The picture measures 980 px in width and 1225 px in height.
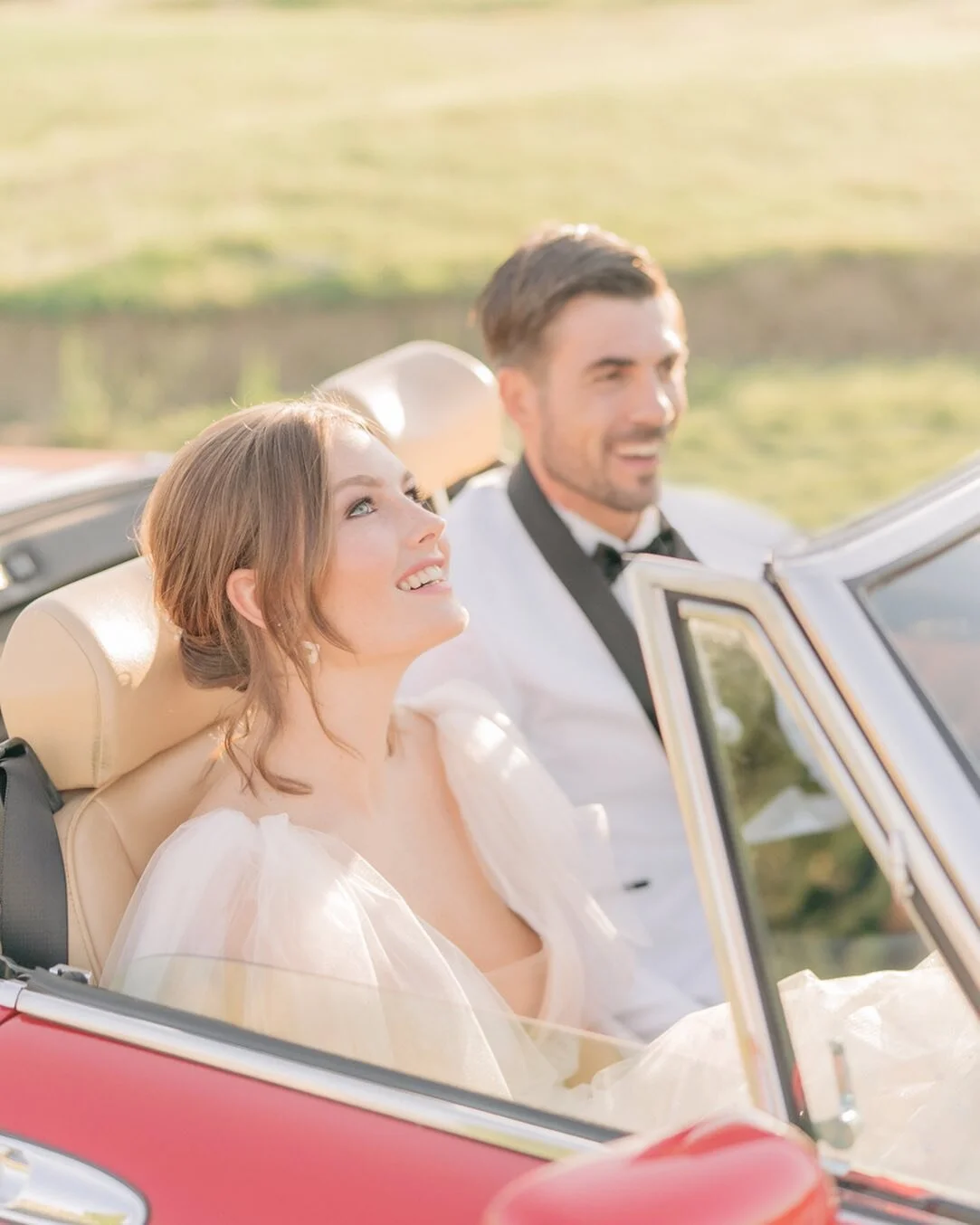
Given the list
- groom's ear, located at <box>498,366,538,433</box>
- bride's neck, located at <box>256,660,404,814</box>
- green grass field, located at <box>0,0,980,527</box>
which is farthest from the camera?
green grass field, located at <box>0,0,980,527</box>

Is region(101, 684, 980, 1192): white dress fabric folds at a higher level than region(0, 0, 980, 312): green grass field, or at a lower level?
lower

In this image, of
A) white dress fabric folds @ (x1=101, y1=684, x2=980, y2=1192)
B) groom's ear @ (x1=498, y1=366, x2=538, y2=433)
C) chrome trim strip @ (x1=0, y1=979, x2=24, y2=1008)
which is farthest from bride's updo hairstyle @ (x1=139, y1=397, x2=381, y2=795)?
groom's ear @ (x1=498, y1=366, x2=538, y2=433)

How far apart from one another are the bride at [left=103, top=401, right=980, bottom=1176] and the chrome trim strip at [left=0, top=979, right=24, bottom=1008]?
137 mm

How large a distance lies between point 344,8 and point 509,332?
1219 inches

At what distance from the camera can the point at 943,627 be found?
5.95ft

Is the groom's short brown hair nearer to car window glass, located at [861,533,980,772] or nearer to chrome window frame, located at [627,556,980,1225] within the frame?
car window glass, located at [861,533,980,772]

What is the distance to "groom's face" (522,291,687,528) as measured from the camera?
3275 millimetres

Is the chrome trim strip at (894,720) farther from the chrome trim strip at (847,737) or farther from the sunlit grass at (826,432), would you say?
the sunlit grass at (826,432)

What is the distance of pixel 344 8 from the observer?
3216cm

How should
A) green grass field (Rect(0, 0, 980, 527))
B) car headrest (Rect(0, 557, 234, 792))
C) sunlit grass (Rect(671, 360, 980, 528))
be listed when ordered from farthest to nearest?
1. green grass field (Rect(0, 0, 980, 527))
2. sunlit grass (Rect(671, 360, 980, 528))
3. car headrest (Rect(0, 557, 234, 792))

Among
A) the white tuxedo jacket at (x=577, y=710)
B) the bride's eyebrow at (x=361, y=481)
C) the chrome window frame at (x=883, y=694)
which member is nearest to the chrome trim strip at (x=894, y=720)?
the chrome window frame at (x=883, y=694)

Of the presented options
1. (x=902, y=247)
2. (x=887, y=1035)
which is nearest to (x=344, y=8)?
(x=902, y=247)

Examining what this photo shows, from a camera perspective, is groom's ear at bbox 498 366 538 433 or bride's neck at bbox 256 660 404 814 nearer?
bride's neck at bbox 256 660 404 814

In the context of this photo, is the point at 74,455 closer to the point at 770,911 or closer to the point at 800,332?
the point at 770,911
